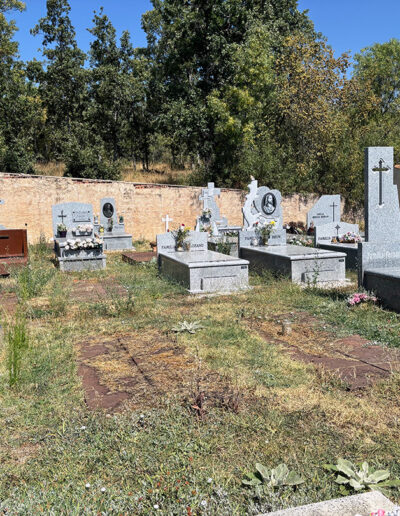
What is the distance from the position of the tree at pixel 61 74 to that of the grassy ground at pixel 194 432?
26039 millimetres

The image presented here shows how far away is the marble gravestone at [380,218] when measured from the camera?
8.34 metres

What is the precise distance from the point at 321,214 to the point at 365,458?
13949mm

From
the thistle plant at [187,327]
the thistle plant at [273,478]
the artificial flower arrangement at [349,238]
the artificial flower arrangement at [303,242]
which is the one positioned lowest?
the thistle plant at [273,478]

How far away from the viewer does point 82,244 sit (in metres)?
13.2

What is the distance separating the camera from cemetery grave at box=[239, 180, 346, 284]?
10648 millimetres

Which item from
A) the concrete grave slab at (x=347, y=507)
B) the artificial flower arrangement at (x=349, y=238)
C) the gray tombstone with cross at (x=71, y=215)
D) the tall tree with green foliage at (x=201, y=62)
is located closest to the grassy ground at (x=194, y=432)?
the concrete grave slab at (x=347, y=507)

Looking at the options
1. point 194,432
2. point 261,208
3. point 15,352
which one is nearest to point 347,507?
point 194,432

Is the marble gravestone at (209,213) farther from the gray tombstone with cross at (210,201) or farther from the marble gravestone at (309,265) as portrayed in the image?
the marble gravestone at (309,265)

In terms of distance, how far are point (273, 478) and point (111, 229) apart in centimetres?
1687

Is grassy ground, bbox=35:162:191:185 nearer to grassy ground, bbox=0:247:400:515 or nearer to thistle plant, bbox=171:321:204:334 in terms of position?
thistle plant, bbox=171:321:204:334

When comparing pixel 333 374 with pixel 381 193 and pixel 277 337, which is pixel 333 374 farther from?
pixel 381 193

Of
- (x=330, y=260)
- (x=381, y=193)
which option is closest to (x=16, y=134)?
(x=330, y=260)

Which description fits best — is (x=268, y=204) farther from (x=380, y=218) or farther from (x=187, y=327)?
(x=187, y=327)

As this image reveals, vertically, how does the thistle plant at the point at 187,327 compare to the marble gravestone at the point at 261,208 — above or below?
below
